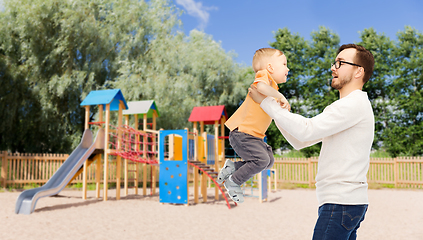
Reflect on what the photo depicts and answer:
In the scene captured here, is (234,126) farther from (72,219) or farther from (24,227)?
(72,219)

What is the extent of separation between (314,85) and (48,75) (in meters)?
17.8

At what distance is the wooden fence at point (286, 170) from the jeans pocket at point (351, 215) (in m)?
20.0

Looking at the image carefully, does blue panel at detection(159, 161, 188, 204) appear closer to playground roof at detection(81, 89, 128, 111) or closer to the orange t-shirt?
playground roof at detection(81, 89, 128, 111)

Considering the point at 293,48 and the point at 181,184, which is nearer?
the point at 181,184

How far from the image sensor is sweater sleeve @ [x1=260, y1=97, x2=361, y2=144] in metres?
1.54

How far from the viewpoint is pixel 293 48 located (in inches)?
988

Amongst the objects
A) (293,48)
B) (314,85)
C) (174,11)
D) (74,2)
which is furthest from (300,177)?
(74,2)

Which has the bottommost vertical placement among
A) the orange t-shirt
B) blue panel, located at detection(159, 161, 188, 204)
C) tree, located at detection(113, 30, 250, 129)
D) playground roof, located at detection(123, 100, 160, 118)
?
blue panel, located at detection(159, 161, 188, 204)

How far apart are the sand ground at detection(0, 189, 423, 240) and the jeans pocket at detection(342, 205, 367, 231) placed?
609 cm

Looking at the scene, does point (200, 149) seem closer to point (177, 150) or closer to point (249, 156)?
point (177, 150)

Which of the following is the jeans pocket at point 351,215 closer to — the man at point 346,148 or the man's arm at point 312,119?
the man at point 346,148

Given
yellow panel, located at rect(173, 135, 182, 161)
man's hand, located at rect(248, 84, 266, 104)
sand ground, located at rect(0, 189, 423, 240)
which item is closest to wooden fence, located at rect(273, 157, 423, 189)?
sand ground, located at rect(0, 189, 423, 240)

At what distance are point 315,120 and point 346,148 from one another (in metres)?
0.28

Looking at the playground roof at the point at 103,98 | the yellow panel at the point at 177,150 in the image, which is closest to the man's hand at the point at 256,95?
the yellow panel at the point at 177,150
